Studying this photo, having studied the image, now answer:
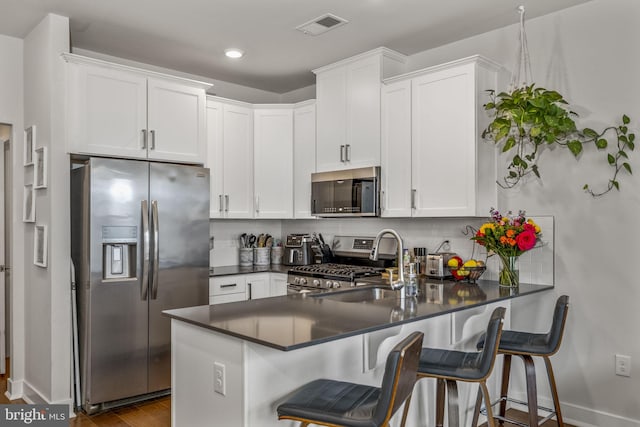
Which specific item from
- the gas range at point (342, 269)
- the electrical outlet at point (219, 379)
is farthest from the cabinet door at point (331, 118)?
the electrical outlet at point (219, 379)

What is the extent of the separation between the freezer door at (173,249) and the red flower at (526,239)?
89.6 inches

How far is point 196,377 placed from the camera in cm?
214

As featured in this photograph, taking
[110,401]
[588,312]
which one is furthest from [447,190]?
[110,401]

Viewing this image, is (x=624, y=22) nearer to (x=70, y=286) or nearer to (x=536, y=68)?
(x=536, y=68)

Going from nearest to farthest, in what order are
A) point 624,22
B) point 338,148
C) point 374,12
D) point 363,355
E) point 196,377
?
point 196,377, point 363,355, point 624,22, point 374,12, point 338,148

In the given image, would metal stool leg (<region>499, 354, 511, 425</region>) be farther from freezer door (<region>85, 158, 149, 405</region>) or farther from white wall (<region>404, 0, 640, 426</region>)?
freezer door (<region>85, 158, 149, 405</region>)

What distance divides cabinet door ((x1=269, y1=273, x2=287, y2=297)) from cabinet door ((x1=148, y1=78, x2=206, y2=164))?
4.02 feet

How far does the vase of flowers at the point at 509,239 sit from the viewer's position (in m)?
3.10

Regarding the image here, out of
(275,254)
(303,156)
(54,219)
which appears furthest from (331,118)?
(54,219)

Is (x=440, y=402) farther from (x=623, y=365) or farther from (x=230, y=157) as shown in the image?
(x=230, y=157)

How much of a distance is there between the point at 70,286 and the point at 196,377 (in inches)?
69.6

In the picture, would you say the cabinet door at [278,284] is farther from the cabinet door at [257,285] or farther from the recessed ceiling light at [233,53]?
the recessed ceiling light at [233,53]

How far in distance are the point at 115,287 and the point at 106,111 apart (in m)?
1.25

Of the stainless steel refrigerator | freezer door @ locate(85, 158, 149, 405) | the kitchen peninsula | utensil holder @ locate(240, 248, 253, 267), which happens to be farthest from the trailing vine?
utensil holder @ locate(240, 248, 253, 267)
